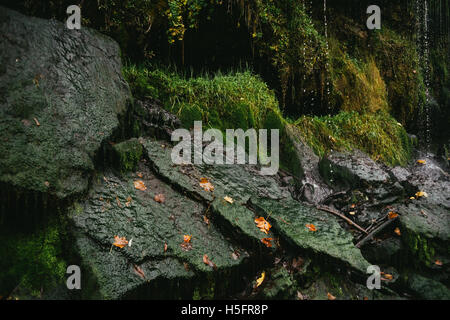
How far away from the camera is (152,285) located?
216 centimetres

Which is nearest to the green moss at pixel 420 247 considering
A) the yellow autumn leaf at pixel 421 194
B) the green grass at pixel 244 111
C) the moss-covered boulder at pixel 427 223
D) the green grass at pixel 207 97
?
the moss-covered boulder at pixel 427 223

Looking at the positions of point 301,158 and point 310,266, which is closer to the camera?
point 310,266

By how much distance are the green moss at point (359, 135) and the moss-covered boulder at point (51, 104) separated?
11.5 ft

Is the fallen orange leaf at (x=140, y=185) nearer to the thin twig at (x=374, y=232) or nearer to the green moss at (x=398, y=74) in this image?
the thin twig at (x=374, y=232)

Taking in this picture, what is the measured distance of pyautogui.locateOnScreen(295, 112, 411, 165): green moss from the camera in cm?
521

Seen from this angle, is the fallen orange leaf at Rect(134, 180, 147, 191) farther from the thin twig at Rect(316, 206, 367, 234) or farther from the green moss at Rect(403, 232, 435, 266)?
the green moss at Rect(403, 232, 435, 266)

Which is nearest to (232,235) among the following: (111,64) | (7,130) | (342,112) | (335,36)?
(7,130)

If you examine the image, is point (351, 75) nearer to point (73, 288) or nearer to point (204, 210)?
point (204, 210)

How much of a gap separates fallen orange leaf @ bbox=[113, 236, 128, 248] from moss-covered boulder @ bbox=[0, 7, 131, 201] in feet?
1.77

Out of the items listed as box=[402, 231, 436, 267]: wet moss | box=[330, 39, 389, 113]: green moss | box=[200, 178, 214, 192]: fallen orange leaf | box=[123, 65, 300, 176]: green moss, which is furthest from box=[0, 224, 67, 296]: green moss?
box=[330, 39, 389, 113]: green moss

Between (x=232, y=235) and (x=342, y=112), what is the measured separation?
4.80m
